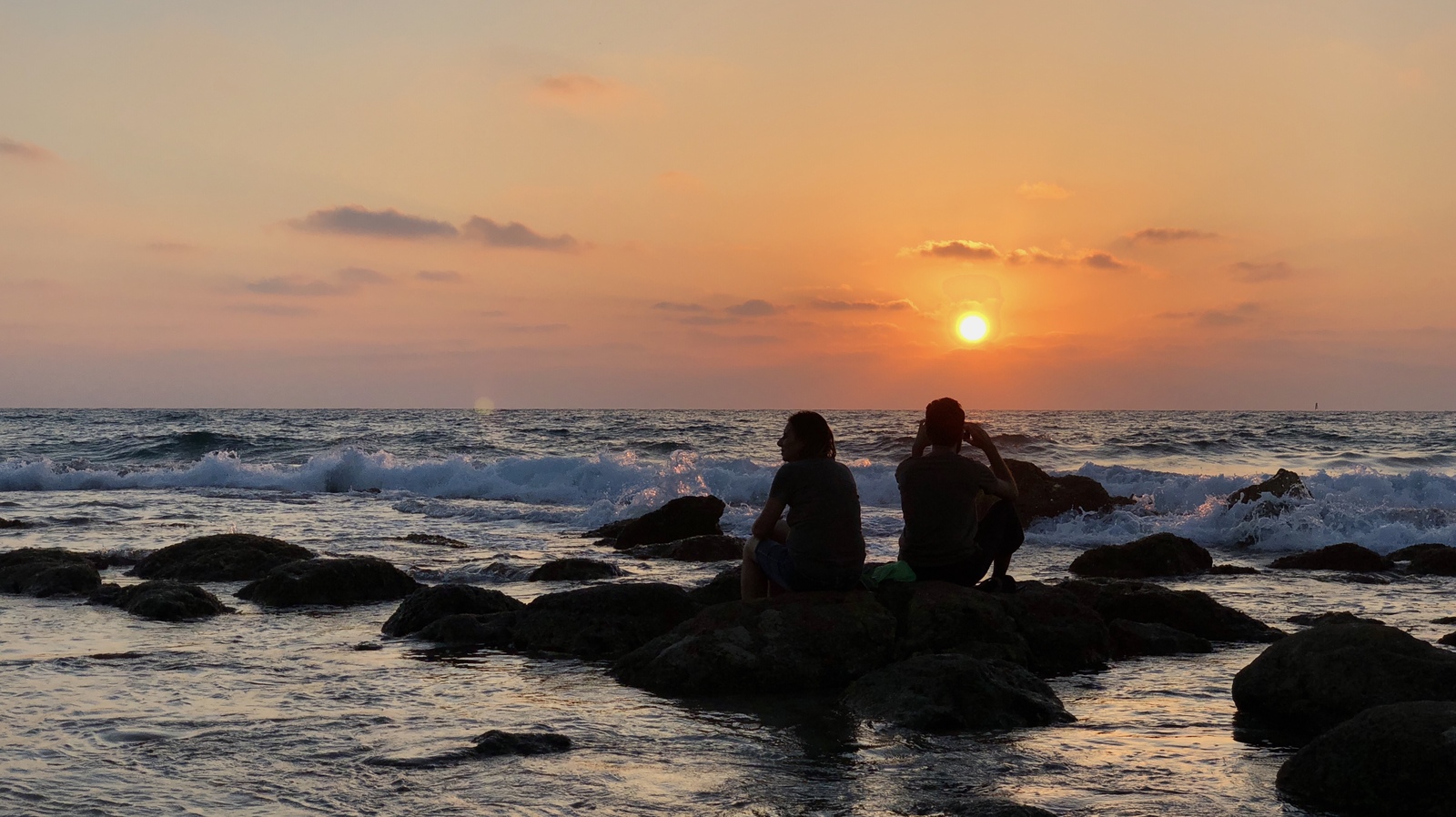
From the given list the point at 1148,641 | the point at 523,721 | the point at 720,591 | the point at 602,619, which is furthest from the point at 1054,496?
the point at 523,721

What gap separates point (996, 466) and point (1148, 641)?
1957mm

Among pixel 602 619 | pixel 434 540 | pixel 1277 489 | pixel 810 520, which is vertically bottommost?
pixel 434 540

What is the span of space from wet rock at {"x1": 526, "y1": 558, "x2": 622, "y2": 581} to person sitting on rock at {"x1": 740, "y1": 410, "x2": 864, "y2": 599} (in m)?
5.23

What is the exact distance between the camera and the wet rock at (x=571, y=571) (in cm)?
1323

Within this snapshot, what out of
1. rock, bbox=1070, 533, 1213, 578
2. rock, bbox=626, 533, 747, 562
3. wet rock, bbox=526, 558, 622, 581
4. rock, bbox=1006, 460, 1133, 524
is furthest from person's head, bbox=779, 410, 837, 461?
rock, bbox=1006, 460, 1133, 524

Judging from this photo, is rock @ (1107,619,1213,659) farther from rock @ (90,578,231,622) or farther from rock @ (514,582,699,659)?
rock @ (90,578,231,622)

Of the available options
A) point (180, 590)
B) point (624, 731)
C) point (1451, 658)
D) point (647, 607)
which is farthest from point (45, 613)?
point (1451, 658)

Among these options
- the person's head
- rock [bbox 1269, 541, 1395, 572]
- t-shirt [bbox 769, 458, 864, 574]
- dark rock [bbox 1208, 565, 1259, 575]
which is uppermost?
the person's head

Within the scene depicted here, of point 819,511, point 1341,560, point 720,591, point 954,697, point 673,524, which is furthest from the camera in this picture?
point 673,524

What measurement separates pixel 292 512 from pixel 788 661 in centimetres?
1714

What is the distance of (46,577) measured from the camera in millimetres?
11547

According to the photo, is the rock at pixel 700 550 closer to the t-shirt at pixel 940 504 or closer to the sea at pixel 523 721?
the sea at pixel 523 721

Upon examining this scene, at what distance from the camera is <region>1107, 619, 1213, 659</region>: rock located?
9.03m

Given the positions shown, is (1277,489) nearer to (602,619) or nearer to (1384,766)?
(602,619)
